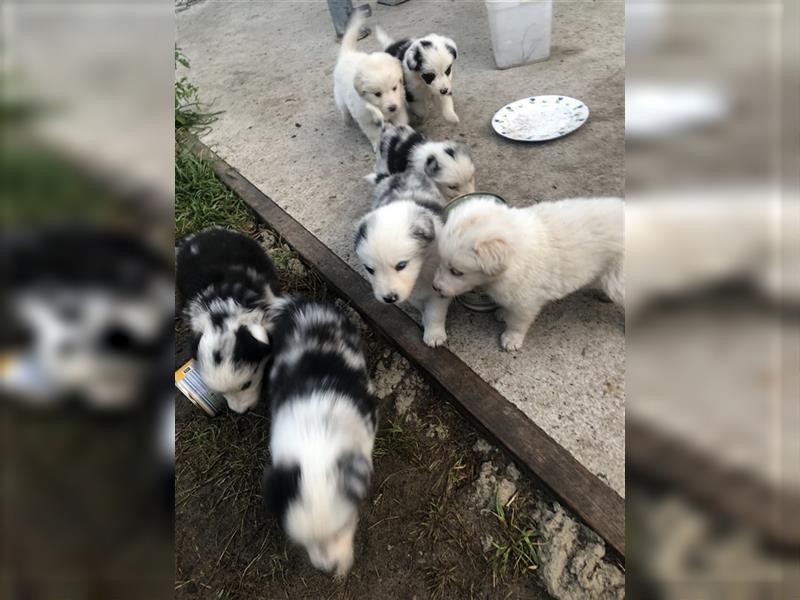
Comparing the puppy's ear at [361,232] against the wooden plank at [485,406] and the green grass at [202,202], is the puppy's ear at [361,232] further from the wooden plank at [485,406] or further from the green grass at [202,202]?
the green grass at [202,202]

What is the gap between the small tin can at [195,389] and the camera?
309cm

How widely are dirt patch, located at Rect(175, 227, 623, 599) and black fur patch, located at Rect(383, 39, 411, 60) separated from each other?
3579 millimetres

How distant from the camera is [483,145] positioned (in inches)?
185

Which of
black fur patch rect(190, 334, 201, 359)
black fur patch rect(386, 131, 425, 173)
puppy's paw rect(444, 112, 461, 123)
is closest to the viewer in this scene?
black fur patch rect(190, 334, 201, 359)

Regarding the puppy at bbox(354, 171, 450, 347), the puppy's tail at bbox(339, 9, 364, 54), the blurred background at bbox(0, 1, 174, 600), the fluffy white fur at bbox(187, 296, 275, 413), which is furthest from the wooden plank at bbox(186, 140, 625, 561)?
the puppy's tail at bbox(339, 9, 364, 54)

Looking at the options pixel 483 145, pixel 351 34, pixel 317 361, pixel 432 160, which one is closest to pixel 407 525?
pixel 317 361

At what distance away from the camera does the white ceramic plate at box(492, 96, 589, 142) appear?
4492mm

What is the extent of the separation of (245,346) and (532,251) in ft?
5.50

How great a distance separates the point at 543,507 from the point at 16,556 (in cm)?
241

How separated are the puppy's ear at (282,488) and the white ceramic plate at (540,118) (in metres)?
3.51

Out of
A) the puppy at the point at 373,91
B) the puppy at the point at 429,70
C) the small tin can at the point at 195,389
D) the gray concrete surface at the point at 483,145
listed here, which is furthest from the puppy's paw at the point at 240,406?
the puppy at the point at 429,70

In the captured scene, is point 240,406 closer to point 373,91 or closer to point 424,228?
point 424,228

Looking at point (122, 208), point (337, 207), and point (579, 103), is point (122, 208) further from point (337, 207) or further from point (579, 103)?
point (579, 103)

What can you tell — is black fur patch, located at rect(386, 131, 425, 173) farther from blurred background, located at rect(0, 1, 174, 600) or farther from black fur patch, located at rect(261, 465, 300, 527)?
blurred background, located at rect(0, 1, 174, 600)
